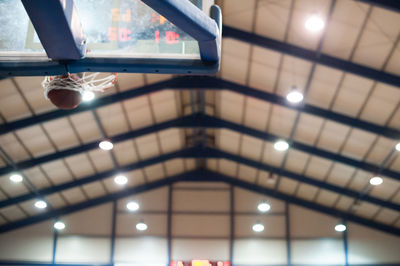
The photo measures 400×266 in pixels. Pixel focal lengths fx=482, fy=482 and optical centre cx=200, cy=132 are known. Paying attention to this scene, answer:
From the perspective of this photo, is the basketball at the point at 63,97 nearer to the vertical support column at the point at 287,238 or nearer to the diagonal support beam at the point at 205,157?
the diagonal support beam at the point at 205,157

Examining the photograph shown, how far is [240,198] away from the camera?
20.7 m

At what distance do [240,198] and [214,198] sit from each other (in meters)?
1.11

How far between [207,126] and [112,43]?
508 inches

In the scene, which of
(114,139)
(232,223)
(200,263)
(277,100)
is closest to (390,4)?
(277,100)

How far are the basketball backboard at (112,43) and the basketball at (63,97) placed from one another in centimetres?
98

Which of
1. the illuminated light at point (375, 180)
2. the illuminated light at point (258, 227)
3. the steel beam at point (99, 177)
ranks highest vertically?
the steel beam at point (99, 177)

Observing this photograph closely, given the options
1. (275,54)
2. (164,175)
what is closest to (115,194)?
(164,175)

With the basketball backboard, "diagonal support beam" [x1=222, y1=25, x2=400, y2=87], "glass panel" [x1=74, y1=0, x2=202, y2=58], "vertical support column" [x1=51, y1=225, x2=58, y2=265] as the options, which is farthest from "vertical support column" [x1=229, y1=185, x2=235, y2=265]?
"glass panel" [x1=74, y1=0, x2=202, y2=58]

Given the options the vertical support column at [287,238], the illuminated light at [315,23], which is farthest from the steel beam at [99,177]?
the illuminated light at [315,23]

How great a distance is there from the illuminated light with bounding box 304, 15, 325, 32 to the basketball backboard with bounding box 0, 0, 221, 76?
7.81 meters

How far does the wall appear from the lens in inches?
770

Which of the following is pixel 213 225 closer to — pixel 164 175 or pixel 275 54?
pixel 164 175

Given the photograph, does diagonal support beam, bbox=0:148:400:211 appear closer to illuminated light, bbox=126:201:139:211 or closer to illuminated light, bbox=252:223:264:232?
illuminated light, bbox=126:201:139:211

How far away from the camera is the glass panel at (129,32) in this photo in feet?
12.0
